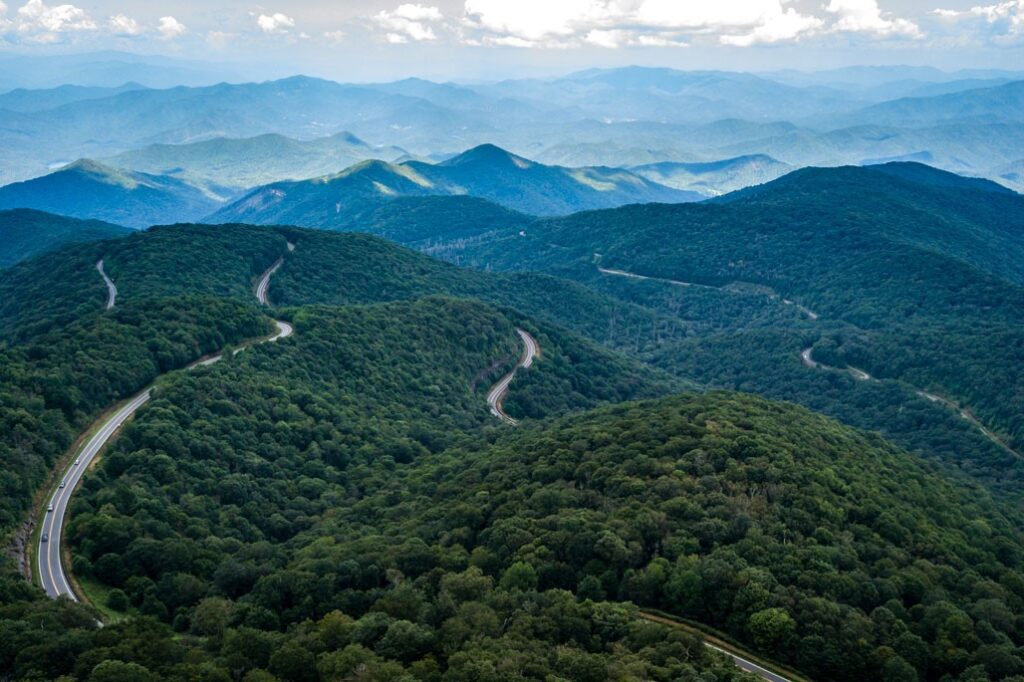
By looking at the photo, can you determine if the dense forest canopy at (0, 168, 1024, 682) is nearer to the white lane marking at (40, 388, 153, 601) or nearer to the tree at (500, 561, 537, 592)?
the tree at (500, 561, 537, 592)

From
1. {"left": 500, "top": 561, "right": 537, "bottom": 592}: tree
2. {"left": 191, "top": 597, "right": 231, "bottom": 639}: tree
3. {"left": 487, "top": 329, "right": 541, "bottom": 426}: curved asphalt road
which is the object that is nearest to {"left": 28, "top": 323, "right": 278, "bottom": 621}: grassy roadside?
{"left": 191, "top": 597, "right": 231, "bottom": 639}: tree

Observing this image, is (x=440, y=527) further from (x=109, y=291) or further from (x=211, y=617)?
(x=109, y=291)

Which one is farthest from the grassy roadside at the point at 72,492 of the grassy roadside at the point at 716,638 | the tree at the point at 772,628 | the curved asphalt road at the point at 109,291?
Result: the curved asphalt road at the point at 109,291

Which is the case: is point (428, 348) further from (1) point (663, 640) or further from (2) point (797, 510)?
(1) point (663, 640)

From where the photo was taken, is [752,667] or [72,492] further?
[72,492]

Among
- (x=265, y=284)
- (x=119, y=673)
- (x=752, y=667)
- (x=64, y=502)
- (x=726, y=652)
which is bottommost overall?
(x=265, y=284)

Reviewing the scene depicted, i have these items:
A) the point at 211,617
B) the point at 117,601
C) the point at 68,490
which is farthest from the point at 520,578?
the point at 68,490

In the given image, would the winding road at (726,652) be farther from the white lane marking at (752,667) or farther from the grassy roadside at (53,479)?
the grassy roadside at (53,479)
